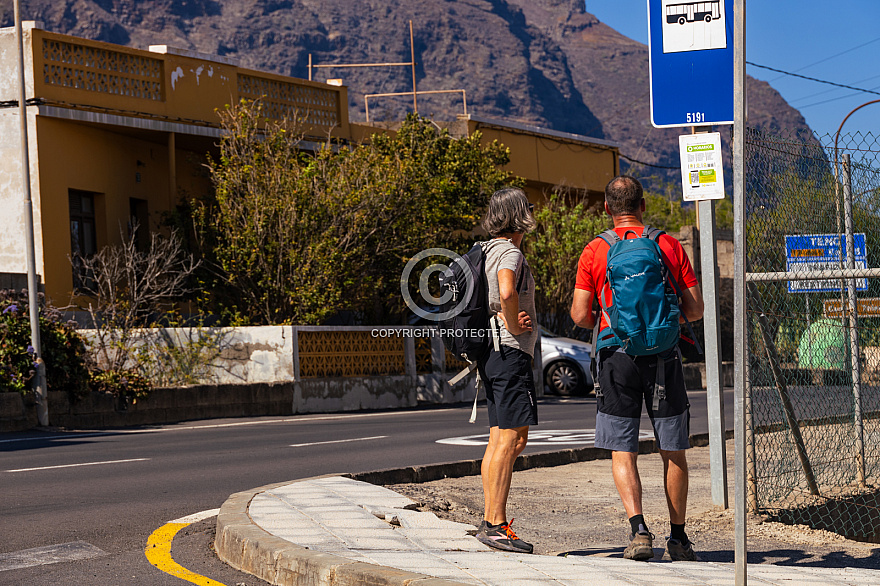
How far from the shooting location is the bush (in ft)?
50.1

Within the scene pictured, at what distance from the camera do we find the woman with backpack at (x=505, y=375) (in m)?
5.52

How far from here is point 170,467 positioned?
982 cm

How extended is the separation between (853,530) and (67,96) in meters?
17.4

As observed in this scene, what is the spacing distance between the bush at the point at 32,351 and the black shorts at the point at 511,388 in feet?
37.3

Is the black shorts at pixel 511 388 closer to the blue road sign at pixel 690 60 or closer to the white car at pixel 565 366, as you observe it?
the blue road sign at pixel 690 60

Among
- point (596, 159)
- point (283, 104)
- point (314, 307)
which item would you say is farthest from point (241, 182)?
point (596, 159)

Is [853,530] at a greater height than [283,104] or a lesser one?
lesser

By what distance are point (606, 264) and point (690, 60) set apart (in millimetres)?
2104

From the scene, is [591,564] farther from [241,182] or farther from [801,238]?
[241,182]

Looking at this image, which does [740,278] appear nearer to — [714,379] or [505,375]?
[505,375]

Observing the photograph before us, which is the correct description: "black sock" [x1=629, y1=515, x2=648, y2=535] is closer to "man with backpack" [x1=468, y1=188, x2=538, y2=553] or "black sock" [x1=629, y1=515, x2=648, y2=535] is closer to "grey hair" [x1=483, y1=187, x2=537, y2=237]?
"man with backpack" [x1=468, y1=188, x2=538, y2=553]

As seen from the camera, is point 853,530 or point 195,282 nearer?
point 853,530

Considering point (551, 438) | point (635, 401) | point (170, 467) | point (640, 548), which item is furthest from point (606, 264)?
point (551, 438)

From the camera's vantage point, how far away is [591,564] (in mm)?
4773
